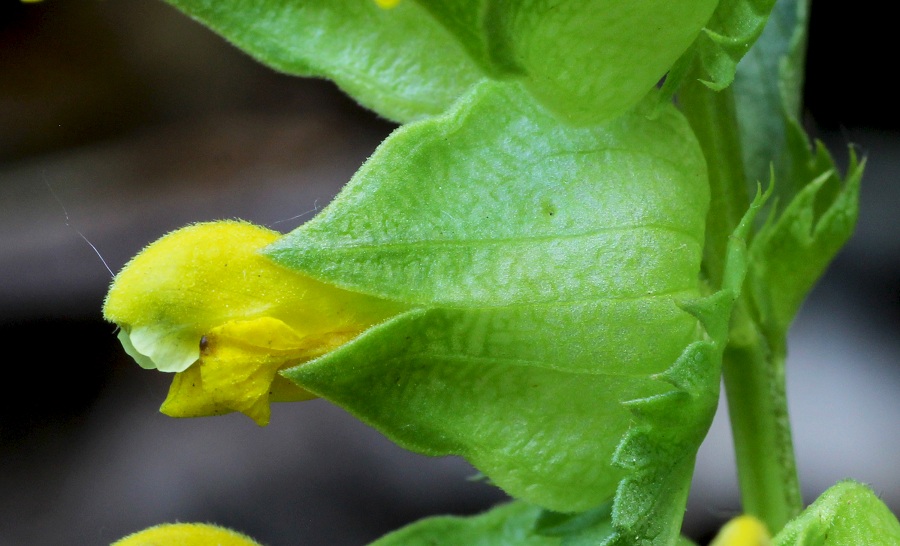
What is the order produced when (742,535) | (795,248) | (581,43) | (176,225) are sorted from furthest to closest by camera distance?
(176,225) → (795,248) → (581,43) → (742,535)

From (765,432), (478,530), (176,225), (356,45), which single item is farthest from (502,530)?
(176,225)

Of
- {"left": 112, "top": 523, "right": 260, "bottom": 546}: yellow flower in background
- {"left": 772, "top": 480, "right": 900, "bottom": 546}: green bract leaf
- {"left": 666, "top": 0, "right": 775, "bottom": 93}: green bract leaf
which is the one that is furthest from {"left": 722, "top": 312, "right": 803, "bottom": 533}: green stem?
{"left": 112, "top": 523, "right": 260, "bottom": 546}: yellow flower in background

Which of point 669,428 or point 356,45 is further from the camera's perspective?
point 356,45

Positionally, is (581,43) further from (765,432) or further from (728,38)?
(765,432)

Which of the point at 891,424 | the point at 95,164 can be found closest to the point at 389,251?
the point at 891,424

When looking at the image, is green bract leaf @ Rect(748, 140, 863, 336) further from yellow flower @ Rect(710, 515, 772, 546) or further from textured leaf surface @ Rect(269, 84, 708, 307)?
yellow flower @ Rect(710, 515, 772, 546)

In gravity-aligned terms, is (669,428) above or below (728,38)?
below

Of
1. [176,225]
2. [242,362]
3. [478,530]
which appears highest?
[242,362]

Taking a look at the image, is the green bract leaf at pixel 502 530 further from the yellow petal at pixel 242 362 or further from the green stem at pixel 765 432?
the yellow petal at pixel 242 362
